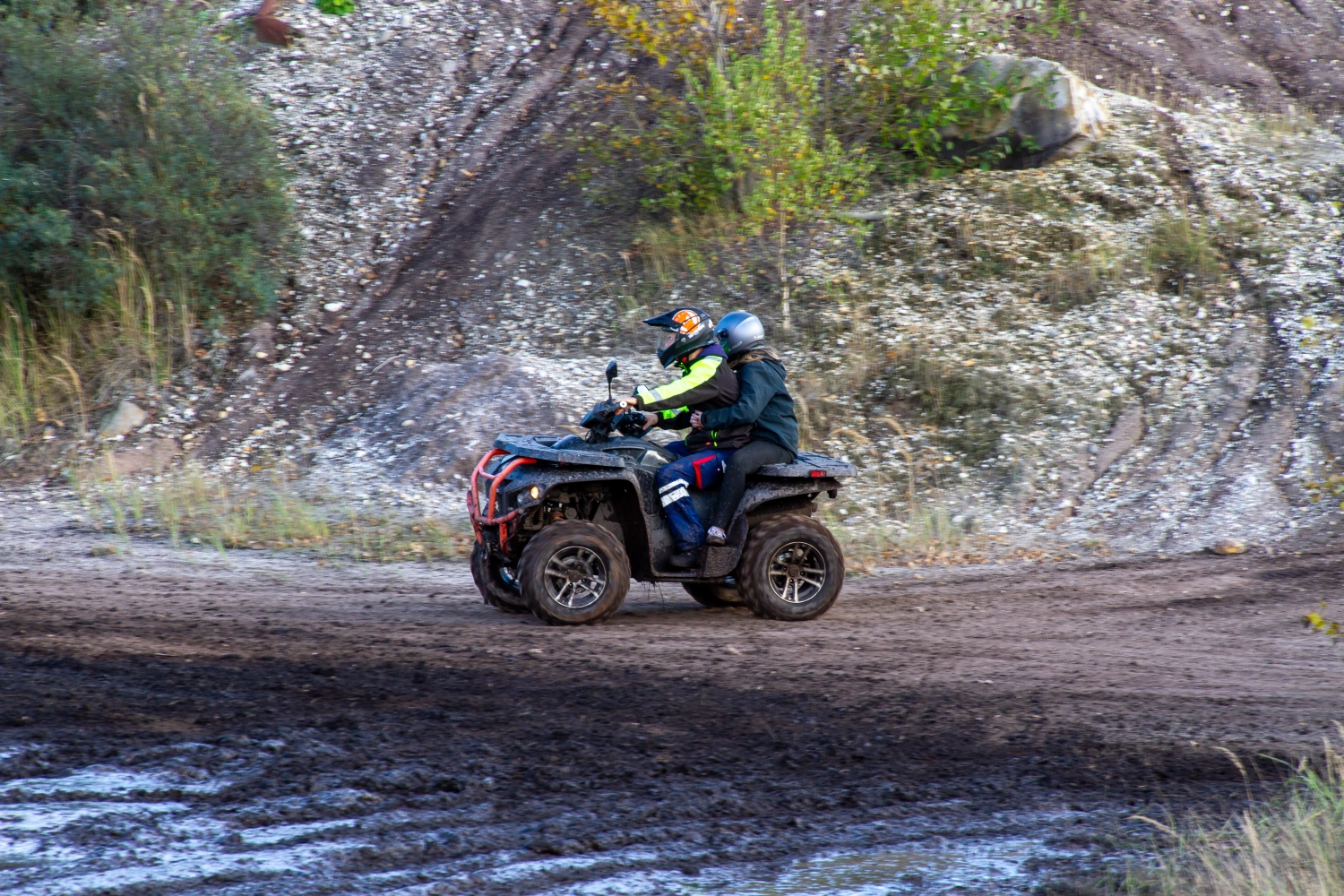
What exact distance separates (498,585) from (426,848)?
4335 mm

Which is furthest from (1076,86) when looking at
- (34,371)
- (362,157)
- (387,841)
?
(387,841)

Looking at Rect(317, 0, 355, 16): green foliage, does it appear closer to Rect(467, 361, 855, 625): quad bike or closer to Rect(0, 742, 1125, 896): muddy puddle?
Rect(467, 361, 855, 625): quad bike

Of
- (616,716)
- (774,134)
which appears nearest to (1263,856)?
(616,716)

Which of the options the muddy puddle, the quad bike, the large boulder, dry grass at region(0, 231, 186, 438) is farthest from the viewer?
the large boulder

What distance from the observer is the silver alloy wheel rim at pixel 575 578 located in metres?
8.13

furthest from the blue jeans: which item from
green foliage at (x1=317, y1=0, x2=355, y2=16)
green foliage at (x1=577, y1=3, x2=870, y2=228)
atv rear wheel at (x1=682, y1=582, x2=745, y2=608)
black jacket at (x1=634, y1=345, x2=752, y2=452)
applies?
green foliage at (x1=317, y1=0, x2=355, y2=16)

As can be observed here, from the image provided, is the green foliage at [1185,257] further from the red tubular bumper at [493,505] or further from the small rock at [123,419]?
the small rock at [123,419]

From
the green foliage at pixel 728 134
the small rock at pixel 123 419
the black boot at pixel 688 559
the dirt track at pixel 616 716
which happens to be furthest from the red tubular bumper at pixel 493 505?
the small rock at pixel 123 419

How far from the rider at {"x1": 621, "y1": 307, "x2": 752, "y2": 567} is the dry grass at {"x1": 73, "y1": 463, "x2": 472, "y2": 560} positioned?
3789 millimetres

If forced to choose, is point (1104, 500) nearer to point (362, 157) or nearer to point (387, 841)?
point (387, 841)

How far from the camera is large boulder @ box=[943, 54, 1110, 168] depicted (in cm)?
1939

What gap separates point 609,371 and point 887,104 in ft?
42.3

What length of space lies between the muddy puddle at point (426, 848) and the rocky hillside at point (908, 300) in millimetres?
7467

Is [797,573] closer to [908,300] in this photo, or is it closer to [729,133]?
[908,300]
